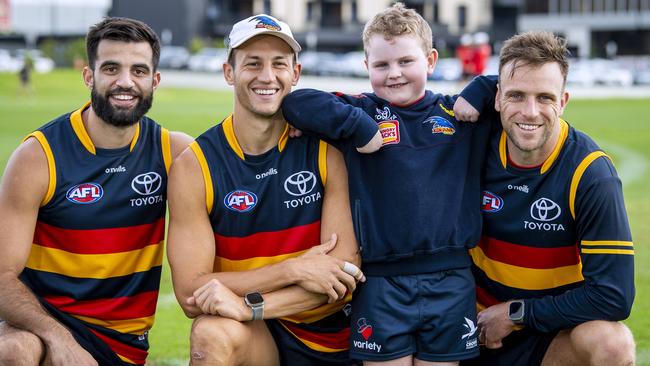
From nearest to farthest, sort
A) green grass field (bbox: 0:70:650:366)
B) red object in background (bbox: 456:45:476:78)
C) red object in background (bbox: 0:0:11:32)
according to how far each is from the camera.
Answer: green grass field (bbox: 0:70:650:366) < red object in background (bbox: 456:45:476:78) < red object in background (bbox: 0:0:11:32)

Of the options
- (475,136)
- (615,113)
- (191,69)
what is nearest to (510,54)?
(475,136)

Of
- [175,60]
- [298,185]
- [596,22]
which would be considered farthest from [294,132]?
[596,22]

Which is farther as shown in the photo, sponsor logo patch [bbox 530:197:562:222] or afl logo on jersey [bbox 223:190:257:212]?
afl logo on jersey [bbox 223:190:257:212]

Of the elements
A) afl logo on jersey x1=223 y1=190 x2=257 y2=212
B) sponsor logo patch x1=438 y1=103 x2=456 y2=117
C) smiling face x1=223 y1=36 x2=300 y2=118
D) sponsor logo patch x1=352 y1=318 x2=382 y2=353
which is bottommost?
sponsor logo patch x1=352 y1=318 x2=382 y2=353

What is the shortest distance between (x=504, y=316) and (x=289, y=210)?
3.74ft

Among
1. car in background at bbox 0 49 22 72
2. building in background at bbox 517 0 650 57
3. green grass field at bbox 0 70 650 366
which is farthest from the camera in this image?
building in background at bbox 517 0 650 57

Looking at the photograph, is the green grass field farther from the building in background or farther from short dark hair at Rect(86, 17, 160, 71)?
the building in background

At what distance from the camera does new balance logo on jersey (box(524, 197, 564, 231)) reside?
159 inches

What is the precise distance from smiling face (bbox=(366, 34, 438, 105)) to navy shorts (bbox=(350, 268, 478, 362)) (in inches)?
34.7

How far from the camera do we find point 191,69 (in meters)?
55.1

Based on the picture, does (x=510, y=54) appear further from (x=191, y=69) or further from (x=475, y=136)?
(x=191, y=69)

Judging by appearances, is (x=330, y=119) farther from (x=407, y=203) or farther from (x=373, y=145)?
(x=407, y=203)

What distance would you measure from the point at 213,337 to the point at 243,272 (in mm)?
379

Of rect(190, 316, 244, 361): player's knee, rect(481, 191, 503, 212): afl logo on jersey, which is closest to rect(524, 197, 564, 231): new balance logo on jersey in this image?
rect(481, 191, 503, 212): afl logo on jersey
